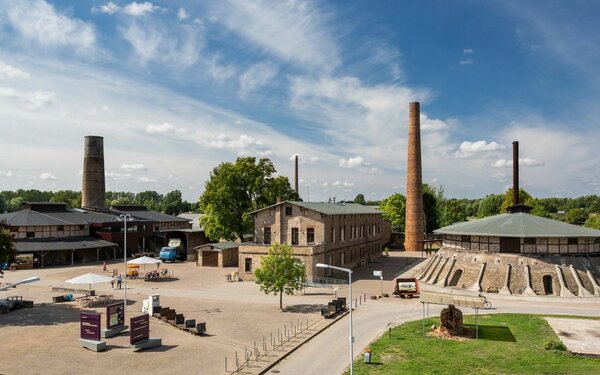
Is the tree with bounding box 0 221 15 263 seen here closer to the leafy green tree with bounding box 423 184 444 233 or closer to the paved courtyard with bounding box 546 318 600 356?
the paved courtyard with bounding box 546 318 600 356

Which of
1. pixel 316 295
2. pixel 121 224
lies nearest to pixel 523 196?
pixel 316 295

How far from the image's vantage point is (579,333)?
91.9 feet

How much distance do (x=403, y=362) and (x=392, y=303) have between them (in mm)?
14682

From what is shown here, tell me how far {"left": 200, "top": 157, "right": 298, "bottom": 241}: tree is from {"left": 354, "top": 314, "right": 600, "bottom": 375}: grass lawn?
37.0m

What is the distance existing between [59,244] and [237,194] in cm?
2717

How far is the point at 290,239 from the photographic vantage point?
5178 centimetres

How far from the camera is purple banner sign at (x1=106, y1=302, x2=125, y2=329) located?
2689 cm

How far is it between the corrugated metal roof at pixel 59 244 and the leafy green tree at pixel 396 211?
5934cm

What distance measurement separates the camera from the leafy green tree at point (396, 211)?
99.1m

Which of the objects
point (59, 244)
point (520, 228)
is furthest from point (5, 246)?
point (520, 228)

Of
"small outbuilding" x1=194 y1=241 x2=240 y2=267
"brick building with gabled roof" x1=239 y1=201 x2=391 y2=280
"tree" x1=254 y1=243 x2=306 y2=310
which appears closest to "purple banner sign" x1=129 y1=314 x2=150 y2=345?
"tree" x1=254 y1=243 x2=306 y2=310

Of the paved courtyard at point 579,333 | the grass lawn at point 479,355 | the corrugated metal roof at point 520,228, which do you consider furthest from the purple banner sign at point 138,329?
the corrugated metal roof at point 520,228

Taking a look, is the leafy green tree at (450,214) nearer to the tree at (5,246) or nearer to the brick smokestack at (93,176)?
the brick smokestack at (93,176)

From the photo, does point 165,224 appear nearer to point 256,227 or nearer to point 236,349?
point 256,227
